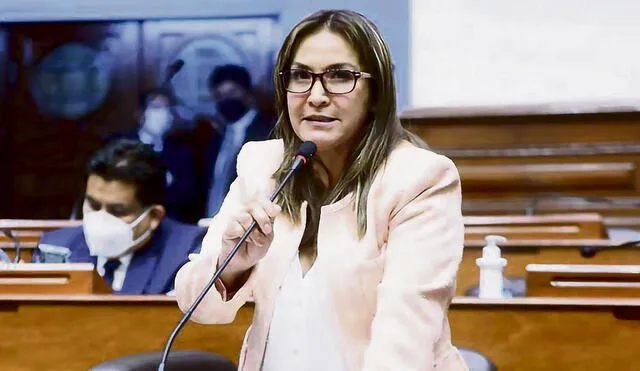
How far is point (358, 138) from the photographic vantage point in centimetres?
115

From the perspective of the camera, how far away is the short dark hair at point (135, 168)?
231 centimetres

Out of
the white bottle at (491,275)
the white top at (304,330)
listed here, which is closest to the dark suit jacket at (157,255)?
the white bottle at (491,275)

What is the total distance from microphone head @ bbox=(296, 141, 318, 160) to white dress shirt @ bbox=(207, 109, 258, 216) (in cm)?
283

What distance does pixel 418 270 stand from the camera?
1.04 metres

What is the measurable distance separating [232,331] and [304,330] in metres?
0.64

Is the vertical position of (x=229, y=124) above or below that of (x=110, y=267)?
above

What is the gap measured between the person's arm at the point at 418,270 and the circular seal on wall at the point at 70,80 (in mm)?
3723

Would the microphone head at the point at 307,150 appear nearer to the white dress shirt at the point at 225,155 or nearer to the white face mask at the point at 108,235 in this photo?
the white face mask at the point at 108,235

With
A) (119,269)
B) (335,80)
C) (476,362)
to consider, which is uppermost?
(335,80)

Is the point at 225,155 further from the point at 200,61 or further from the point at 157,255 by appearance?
the point at 157,255

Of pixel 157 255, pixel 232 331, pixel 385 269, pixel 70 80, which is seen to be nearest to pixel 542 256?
pixel 232 331

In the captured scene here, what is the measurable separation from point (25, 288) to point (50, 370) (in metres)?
0.17

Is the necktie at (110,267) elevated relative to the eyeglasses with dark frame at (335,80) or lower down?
lower down

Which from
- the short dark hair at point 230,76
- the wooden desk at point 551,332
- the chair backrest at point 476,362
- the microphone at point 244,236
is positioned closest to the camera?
the microphone at point 244,236
